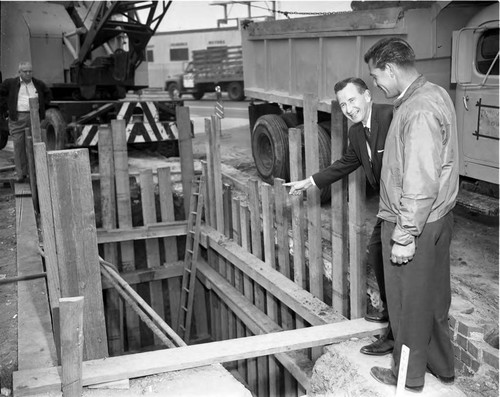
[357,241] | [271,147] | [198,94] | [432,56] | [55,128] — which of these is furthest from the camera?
[198,94]

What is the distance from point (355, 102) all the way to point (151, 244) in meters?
4.94

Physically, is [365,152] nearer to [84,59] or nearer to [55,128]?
[55,128]

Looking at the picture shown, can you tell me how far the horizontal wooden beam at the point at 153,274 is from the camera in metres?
7.71

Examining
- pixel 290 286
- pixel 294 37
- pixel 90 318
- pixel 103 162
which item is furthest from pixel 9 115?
pixel 90 318

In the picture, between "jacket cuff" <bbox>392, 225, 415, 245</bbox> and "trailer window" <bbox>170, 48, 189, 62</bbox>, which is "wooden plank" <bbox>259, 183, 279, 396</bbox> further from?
"trailer window" <bbox>170, 48, 189, 62</bbox>

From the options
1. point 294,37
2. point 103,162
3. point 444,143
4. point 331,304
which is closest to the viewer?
point 444,143

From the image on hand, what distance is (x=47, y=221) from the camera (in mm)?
3479

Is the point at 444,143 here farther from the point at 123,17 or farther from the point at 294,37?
the point at 123,17

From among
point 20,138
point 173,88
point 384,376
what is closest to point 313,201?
A: point 384,376

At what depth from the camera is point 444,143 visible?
3.01 meters

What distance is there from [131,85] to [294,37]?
4.33m


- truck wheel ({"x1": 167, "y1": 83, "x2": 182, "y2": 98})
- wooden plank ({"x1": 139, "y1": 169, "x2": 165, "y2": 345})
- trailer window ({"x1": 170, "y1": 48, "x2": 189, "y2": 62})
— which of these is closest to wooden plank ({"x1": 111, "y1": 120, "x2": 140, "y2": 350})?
wooden plank ({"x1": 139, "y1": 169, "x2": 165, "y2": 345})

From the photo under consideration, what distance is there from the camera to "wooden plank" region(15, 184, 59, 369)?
152 inches

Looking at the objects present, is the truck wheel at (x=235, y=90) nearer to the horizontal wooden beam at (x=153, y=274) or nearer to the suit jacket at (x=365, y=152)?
the horizontal wooden beam at (x=153, y=274)
